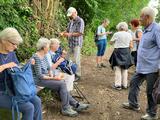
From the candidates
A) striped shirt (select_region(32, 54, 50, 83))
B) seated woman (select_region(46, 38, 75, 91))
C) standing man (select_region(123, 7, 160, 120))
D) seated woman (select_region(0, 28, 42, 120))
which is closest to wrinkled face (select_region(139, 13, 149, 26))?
standing man (select_region(123, 7, 160, 120))

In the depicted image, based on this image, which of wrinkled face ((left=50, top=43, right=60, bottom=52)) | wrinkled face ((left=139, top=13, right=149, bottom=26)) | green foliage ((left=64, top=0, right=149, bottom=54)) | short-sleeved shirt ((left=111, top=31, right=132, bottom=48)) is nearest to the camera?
wrinkled face ((left=139, top=13, right=149, bottom=26))

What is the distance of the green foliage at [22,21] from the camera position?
875 centimetres

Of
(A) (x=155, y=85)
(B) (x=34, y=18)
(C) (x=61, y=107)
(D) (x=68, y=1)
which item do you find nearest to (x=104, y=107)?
(C) (x=61, y=107)

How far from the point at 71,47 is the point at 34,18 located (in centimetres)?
204

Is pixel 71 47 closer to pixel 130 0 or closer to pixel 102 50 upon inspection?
pixel 102 50

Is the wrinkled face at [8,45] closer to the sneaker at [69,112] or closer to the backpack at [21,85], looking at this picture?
the backpack at [21,85]

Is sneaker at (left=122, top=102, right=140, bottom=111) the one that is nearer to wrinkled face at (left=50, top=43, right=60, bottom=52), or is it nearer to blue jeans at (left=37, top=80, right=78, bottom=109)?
blue jeans at (left=37, top=80, right=78, bottom=109)

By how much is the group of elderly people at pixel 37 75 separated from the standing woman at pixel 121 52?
2.34 meters

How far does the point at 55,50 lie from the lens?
25.2 ft

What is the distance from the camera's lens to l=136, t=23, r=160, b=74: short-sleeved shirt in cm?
677

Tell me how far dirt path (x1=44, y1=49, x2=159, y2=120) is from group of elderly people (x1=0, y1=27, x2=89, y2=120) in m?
0.26

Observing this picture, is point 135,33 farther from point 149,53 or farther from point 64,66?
point 149,53

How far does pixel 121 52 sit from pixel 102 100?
4.92ft

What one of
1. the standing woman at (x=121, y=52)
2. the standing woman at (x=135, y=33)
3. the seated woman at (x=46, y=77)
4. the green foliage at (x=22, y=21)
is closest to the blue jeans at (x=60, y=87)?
the seated woman at (x=46, y=77)
